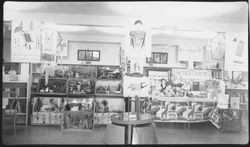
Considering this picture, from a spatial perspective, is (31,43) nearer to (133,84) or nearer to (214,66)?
(133,84)

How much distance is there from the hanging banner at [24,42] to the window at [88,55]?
1736 millimetres

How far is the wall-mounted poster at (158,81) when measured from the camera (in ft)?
17.6

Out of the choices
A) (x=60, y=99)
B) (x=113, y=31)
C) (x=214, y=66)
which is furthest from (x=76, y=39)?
(x=214, y=66)

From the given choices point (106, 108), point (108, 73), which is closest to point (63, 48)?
point (108, 73)

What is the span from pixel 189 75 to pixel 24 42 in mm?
3701

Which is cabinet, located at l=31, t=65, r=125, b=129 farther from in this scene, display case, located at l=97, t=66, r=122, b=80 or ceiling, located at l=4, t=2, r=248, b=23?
ceiling, located at l=4, t=2, r=248, b=23

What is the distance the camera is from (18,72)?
497 centimetres

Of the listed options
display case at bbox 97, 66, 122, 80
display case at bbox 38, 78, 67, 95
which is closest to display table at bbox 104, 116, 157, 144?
display case at bbox 97, 66, 122, 80

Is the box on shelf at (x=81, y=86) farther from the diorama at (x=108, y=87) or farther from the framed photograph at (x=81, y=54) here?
the framed photograph at (x=81, y=54)

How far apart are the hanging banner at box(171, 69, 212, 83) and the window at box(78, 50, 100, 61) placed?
5.66ft

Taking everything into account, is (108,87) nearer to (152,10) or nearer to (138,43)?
(152,10)

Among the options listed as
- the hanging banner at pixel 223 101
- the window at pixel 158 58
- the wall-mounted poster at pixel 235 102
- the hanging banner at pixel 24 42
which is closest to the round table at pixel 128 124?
the hanging banner at pixel 24 42

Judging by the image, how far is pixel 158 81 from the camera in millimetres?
5477

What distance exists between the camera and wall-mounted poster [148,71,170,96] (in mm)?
5379
